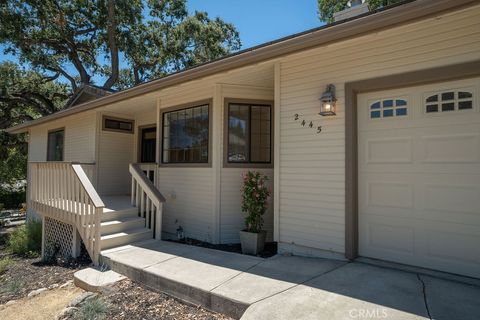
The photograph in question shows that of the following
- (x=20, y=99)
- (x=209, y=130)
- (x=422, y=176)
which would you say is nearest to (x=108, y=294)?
(x=209, y=130)

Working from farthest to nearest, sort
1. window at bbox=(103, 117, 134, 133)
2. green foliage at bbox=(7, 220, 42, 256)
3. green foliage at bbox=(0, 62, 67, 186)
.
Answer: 1. green foliage at bbox=(0, 62, 67, 186)
2. window at bbox=(103, 117, 134, 133)
3. green foliage at bbox=(7, 220, 42, 256)

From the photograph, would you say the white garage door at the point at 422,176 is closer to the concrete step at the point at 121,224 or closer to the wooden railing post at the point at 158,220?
the wooden railing post at the point at 158,220

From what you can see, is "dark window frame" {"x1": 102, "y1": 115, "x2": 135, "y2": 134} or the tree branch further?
the tree branch

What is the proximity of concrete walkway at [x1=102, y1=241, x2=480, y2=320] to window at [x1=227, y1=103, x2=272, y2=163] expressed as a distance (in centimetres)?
205

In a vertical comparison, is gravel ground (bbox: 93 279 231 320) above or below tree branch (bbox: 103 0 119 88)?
below

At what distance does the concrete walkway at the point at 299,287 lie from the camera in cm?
273

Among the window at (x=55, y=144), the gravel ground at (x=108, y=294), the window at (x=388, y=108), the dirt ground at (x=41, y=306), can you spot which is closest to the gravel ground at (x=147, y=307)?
the gravel ground at (x=108, y=294)

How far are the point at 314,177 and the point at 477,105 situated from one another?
2035 millimetres

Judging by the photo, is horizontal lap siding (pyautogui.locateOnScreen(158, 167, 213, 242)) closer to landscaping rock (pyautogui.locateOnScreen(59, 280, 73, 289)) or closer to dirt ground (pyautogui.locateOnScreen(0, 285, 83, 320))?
landscaping rock (pyautogui.locateOnScreen(59, 280, 73, 289))

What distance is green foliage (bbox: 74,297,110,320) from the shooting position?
3404mm

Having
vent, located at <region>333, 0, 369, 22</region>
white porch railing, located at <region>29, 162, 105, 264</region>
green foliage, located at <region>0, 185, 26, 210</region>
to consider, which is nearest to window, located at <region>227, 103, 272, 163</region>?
vent, located at <region>333, 0, 369, 22</region>

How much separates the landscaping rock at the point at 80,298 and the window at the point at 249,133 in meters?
3.11

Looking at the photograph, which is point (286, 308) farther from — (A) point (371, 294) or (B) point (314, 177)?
(B) point (314, 177)

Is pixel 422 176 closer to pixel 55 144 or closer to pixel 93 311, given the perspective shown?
pixel 93 311
